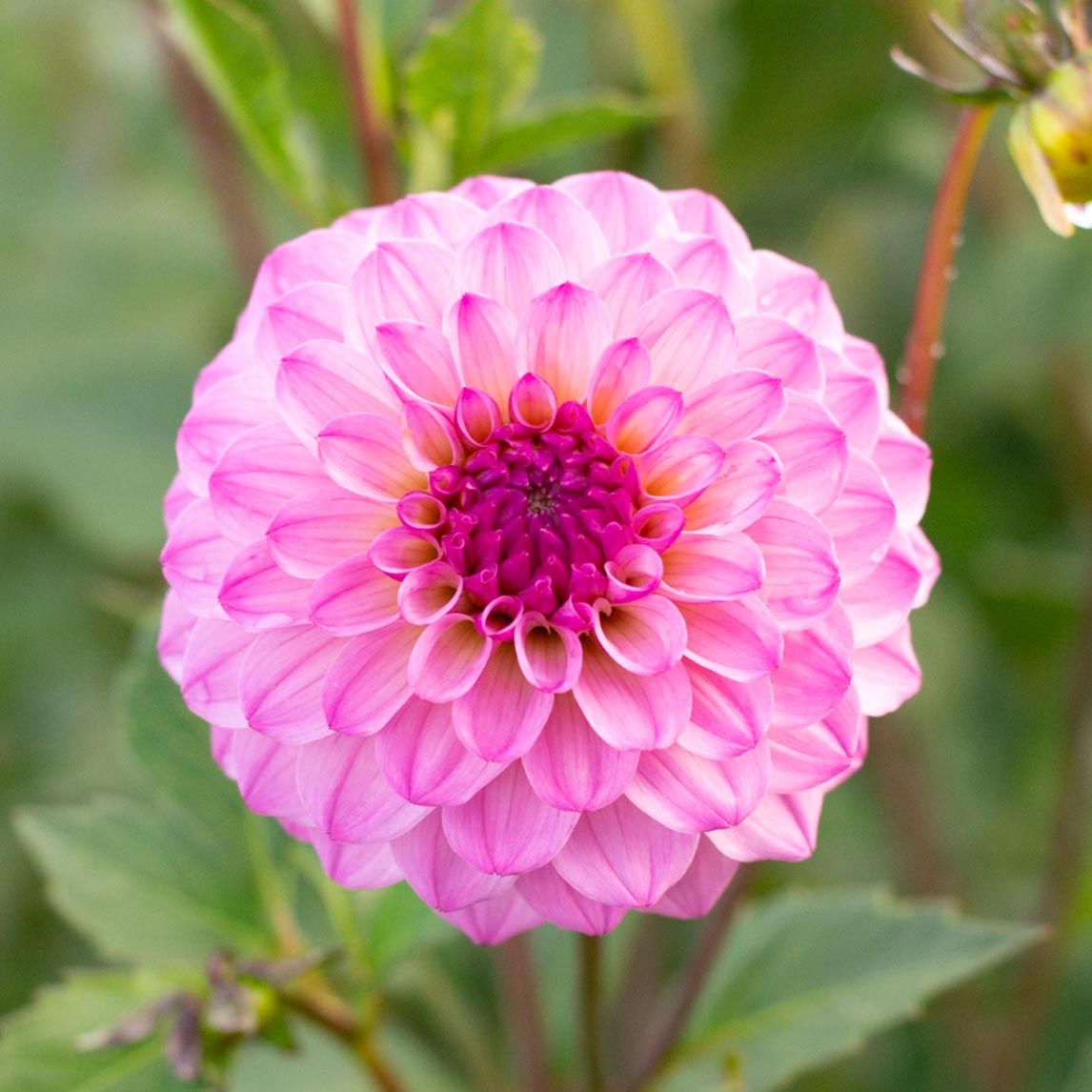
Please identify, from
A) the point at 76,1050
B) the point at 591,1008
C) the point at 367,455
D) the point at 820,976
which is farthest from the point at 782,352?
the point at 76,1050

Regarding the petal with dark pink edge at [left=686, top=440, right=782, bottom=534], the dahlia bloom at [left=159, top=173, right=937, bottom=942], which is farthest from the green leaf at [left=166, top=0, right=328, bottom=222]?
the petal with dark pink edge at [left=686, top=440, right=782, bottom=534]

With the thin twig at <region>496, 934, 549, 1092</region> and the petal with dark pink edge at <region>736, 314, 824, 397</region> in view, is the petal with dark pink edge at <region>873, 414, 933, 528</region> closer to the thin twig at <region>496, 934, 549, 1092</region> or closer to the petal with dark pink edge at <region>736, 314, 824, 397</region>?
the petal with dark pink edge at <region>736, 314, 824, 397</region>

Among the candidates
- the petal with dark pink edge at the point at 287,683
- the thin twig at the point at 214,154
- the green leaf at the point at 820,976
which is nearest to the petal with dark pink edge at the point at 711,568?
the petal with dark pink edge at the point at 287,683

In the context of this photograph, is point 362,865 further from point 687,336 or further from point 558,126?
point 558,126

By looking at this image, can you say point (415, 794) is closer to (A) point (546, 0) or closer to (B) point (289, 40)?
(B) point (289, 40)

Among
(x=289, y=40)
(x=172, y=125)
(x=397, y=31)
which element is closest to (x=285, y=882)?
(x=397, y=31)
